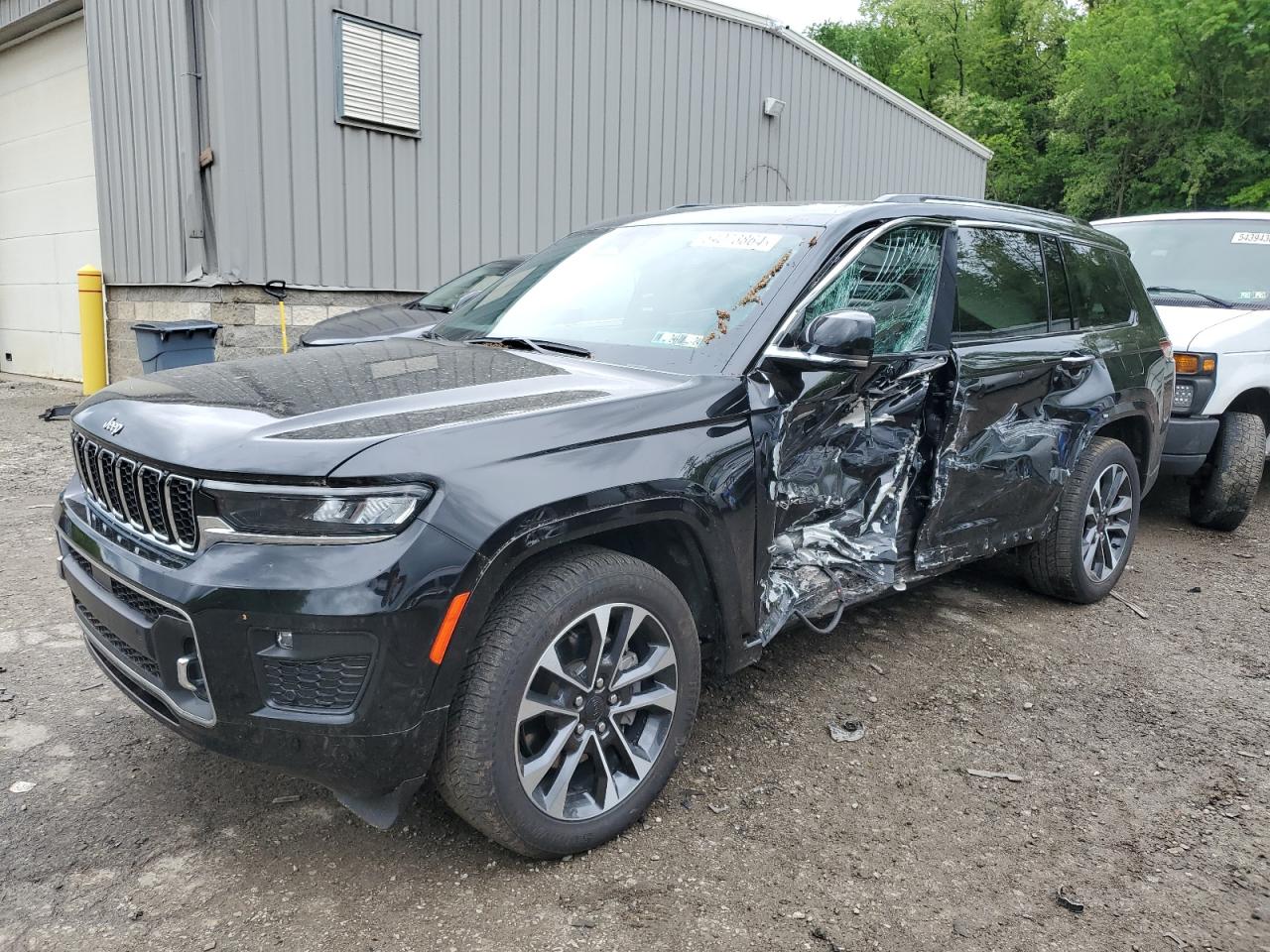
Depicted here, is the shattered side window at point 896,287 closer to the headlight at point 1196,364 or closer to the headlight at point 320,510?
the headlight at point 320,510

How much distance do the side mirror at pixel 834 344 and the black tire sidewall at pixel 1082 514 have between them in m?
1.90

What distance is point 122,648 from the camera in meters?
2.49

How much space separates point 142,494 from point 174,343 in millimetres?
6407

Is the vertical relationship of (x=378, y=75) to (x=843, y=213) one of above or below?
above

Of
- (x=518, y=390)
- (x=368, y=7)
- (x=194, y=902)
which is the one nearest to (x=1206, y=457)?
(x=518, y=390)

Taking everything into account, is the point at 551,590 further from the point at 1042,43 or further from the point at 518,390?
the point at 1042,43

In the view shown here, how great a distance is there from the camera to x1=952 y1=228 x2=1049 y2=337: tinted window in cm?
378

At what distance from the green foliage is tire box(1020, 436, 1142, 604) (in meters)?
28.9

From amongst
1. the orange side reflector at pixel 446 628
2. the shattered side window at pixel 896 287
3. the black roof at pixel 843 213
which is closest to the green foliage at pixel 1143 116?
the black roof at pixel 843 213

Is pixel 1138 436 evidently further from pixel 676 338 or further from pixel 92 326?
pixel 92 326

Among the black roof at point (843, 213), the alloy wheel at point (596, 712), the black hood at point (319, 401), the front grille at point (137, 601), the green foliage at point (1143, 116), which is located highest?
the green foliage at point (1143, 116)

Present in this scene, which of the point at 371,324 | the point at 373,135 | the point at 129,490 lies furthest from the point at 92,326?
the point at 129,490

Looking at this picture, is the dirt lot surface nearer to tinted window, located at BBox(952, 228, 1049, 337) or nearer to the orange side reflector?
the orange side reflector

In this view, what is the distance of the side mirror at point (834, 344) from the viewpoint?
2887mm
